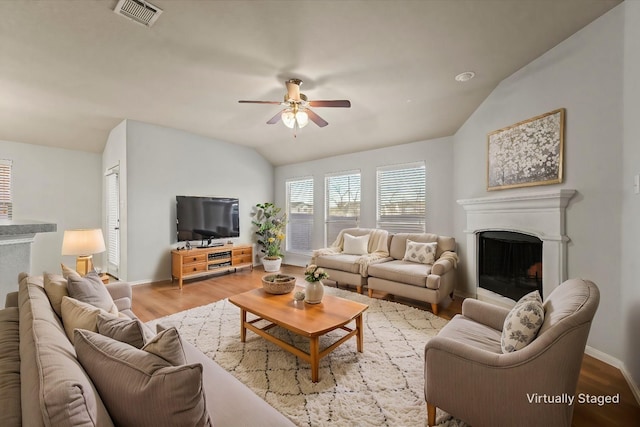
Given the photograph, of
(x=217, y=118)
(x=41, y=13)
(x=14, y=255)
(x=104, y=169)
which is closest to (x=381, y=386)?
(x=14, y=255)

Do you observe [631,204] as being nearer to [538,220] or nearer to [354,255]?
[538,220]

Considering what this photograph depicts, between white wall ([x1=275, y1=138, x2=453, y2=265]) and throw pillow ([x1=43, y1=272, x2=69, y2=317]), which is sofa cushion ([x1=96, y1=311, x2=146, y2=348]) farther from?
white wall ([x1=275, y1=138, x2=453, y2=265])

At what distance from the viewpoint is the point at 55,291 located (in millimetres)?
1583

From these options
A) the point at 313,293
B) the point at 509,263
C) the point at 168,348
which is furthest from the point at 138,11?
the point at 509,263

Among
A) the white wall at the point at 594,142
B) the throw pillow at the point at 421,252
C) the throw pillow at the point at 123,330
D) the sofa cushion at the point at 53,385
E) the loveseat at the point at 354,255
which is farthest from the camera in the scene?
the loveseat at the point at 354,255

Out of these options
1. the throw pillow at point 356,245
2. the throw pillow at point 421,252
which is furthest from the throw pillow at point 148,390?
the throw pillow at point 356,245

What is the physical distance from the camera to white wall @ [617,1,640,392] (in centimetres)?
186

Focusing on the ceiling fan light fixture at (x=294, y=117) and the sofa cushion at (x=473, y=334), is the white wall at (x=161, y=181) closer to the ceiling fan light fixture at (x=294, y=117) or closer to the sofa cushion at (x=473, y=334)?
the ceiling fan light fixture at (x=294, y=117)

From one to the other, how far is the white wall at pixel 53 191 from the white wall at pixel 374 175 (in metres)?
3.88

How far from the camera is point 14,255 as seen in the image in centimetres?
169

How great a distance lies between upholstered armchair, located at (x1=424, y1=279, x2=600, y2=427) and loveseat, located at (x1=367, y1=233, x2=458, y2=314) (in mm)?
1740

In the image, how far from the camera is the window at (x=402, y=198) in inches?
183

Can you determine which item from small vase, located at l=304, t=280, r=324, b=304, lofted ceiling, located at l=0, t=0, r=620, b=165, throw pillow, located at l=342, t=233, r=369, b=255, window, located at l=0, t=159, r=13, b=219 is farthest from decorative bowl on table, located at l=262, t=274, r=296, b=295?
window, located at l=0, t=159, r=13, b=219

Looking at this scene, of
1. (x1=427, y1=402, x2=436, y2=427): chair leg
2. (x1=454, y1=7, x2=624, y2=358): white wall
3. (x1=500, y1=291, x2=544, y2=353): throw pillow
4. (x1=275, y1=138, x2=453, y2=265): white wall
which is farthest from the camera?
(x1=275, y1=138, x2=453, y2=265): white wall
